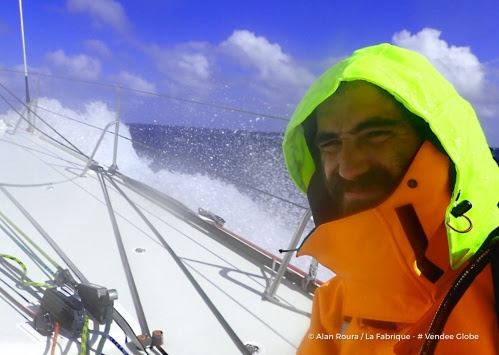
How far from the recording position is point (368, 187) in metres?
0.97

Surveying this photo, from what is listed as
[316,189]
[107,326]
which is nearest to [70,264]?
[107,326]

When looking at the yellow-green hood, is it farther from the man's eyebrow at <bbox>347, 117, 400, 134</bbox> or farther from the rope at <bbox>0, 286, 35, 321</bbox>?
the rope at <bbox>0, 286, 35, 321</bbox>

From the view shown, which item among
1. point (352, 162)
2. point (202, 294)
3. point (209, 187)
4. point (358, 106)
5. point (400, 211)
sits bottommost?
point (202, 294)

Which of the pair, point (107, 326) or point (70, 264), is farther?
point (70, 264)

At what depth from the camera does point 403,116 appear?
96 cm

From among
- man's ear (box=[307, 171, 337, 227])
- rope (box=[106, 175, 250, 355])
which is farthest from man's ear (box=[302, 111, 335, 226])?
rope (box=[106, 175, 250, 355])

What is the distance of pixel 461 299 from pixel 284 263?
1.10 m

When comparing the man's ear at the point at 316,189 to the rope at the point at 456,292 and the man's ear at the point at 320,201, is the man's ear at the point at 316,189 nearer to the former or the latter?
the man's ear at the point at 320,201

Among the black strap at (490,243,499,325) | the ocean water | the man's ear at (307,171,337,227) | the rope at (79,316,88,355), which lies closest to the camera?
the black strap at (490,243,499,325)

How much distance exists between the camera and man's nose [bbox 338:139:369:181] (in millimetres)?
982

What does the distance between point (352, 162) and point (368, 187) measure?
0.07 meters

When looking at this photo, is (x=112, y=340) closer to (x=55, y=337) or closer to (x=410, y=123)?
(x=55, y=337)

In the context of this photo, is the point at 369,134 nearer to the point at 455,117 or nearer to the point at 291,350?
the point at 455,117

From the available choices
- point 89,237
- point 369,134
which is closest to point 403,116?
point 369,134
